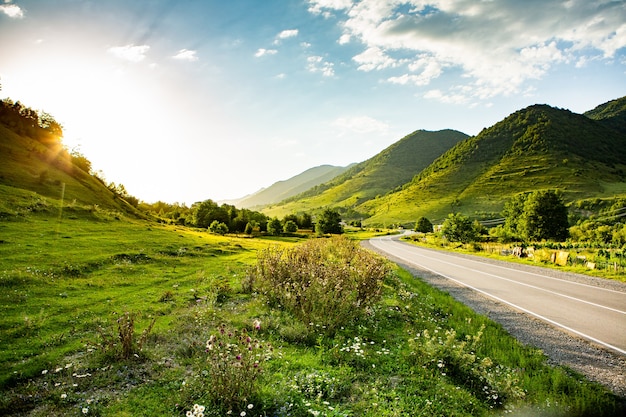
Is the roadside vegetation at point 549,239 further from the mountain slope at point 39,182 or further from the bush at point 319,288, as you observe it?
the mountain slope at point 39,182

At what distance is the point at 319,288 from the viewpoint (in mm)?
9805

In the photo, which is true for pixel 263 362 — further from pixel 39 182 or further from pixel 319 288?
pixel 39 182

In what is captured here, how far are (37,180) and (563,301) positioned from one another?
2491 inches

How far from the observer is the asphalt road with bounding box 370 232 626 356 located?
9.87 meters

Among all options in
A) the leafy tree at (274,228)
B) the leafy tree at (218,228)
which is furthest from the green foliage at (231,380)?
the leafy tree at (274,228)

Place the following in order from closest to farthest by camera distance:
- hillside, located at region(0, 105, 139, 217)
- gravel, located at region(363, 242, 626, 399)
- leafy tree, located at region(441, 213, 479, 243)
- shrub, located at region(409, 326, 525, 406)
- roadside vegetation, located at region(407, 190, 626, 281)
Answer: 1. shrub, located at region(409, 326, 525, 406)
2. gravel, located at region(363, 242, 626, 399)
3. roadside vegetation, located at region(407, 190, 626, 281)
4. hillside, located at region(0, 105, 139, 217)
5. leafy tree, located at region(441, 213, 479, 243)

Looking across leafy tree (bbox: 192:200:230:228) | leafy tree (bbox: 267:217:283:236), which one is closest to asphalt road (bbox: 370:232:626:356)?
leafy tree (bbox: 267:217:283:236)

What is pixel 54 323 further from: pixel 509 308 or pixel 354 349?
pixel 509 308

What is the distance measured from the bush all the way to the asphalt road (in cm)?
653

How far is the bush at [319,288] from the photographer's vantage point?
9.55 metres

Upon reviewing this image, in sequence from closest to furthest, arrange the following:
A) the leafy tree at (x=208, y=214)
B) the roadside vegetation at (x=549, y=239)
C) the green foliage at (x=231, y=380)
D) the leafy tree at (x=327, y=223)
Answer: the green foliage at (x=231, y=380) < the roadside vegetation at (x=549, y=239) < the leafy tree at (x=208, y=214) < the leafy tree at (x=327, y=223)

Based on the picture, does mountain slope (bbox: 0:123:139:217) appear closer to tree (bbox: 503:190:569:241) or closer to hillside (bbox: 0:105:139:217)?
hillside (bbox: 0:105:139:217)

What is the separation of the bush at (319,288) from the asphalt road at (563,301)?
21.4ft

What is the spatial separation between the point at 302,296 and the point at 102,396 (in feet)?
18.3
